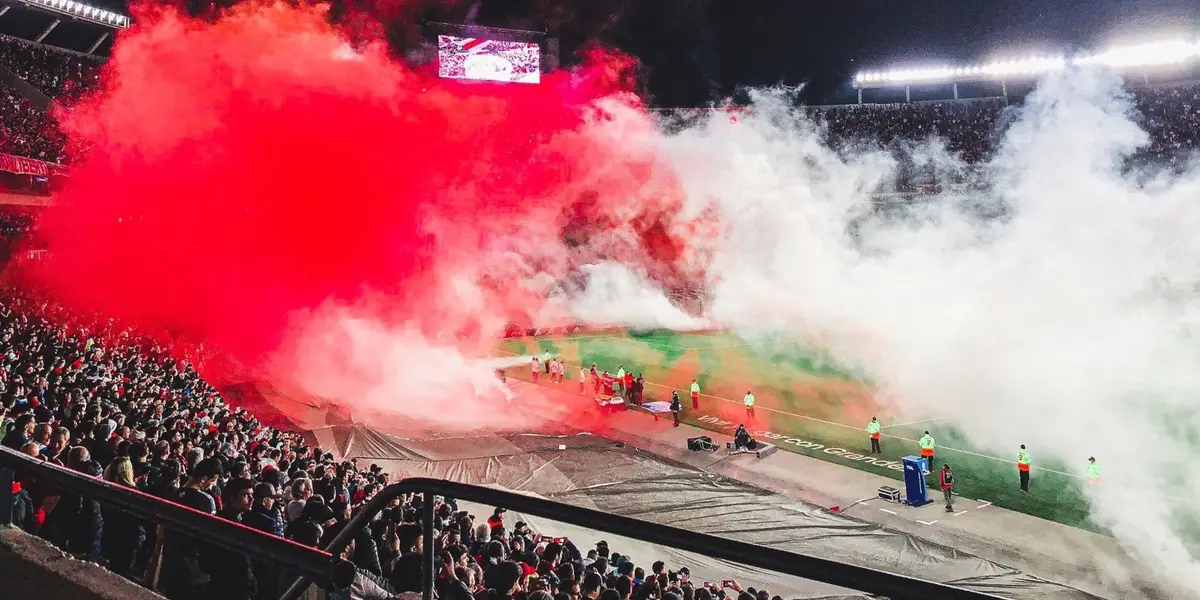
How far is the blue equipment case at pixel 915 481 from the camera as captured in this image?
1370 centimetres

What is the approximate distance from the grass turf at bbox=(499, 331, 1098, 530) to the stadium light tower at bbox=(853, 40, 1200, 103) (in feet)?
48.4


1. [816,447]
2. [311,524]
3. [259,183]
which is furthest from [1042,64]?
[311,524]

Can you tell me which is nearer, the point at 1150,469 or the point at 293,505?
the point at 293,505

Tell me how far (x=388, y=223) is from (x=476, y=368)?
5.93 metres

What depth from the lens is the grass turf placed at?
15.3 m

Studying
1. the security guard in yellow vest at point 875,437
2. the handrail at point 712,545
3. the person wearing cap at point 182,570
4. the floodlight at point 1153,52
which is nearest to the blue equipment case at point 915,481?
the security guard in yellow vest at point 875,437

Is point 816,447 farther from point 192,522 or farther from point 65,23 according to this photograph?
point 65,23

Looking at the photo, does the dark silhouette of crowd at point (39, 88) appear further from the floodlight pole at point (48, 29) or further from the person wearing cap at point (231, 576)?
the person wearing cap at point (231, 576)

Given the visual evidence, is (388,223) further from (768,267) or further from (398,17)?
(398,17)

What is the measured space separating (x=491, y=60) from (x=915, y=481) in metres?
35.9

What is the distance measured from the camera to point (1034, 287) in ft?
67.4

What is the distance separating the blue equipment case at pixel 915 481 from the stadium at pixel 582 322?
11cm

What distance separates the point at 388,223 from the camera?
24.7 metres

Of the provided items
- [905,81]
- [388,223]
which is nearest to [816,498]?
[388,223]
